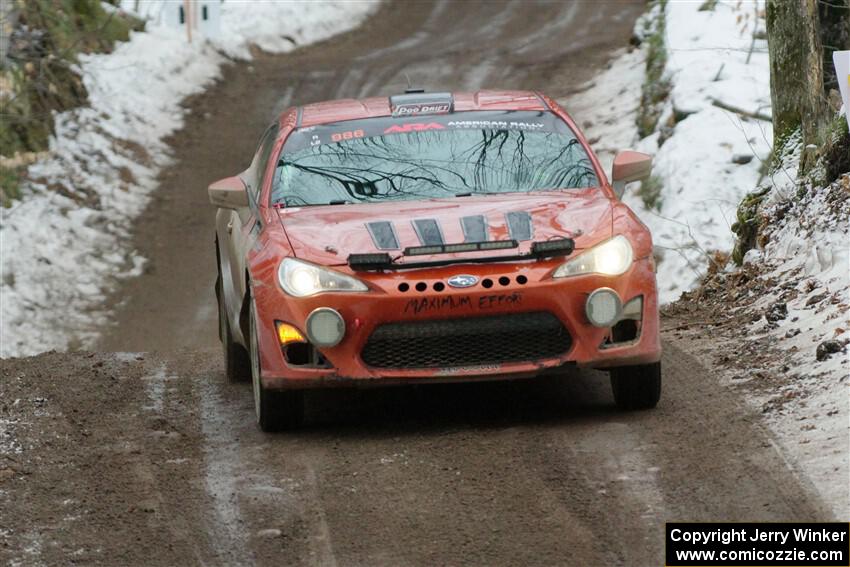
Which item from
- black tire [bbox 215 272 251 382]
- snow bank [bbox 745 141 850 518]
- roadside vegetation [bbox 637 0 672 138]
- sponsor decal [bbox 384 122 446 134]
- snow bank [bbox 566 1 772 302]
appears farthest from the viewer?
roadside vegetation [bbox 637 0 672 138]

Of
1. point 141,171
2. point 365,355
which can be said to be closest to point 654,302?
point 365,355

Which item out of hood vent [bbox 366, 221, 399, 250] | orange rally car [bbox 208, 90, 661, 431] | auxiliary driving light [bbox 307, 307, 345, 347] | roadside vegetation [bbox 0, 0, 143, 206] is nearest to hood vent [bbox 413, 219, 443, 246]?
orange rally car [bbox 208, 90, 661, 431]

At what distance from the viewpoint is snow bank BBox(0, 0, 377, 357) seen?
58.4ft

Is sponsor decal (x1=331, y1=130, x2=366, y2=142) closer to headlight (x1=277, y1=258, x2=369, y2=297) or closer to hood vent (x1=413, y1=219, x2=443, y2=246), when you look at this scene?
hood vent (x1=413, y1=219, x2=443, y2=246)

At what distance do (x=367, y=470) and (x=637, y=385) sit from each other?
152 centimetres

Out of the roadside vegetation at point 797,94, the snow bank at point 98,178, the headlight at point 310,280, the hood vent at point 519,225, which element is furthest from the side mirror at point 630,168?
the snow bank at point 98,178

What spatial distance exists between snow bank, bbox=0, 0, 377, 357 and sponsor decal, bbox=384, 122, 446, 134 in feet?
30.8

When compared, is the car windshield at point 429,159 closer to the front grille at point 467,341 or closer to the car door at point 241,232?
the car door at point 241,232

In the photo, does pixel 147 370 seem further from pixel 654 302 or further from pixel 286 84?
pixel 286 84

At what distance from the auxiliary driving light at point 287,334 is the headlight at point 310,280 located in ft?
0.55

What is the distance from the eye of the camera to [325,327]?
6973 mm

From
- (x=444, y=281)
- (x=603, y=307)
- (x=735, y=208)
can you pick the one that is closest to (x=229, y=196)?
(x=444, y=281)

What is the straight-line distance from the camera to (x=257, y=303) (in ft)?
23.9

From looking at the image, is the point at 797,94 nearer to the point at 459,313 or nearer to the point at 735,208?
the point at 735,208
